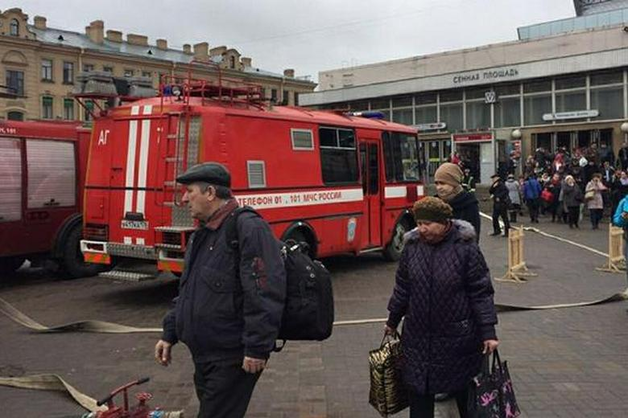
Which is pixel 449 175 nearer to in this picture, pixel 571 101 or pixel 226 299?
pixel 226 299

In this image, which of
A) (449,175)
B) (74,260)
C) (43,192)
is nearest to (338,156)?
(74,260)

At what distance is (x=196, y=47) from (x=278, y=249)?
79.5 metres

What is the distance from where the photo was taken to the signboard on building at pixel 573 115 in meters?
33.6

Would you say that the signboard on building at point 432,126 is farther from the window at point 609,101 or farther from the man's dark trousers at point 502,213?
the man's dark trousers at point 502,213

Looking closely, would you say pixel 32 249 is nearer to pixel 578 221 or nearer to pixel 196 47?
pixel 578 221

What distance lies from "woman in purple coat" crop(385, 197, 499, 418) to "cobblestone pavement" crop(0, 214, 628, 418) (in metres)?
0.22

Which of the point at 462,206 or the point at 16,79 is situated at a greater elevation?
the point at 16,79

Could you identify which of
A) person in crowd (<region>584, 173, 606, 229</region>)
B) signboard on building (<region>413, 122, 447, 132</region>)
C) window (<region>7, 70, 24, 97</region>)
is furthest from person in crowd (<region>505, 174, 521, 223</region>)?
window (<region>7, 70, 24, 97</region>)

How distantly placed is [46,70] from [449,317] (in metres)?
66.2

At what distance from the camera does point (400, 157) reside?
43.2 ft

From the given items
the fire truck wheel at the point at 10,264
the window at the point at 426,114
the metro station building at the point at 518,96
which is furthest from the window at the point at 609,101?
the fire truck wheel at the point at 10,264


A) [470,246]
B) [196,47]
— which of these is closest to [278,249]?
[470,246]

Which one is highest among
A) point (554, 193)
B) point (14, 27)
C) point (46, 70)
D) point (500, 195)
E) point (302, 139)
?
point (14, 27)

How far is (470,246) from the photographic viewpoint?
3.71 metres
